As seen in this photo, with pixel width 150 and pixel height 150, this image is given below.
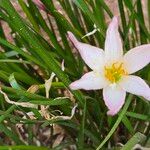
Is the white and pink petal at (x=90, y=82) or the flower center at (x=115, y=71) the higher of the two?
the white and pink petal at (x=90, y=82)

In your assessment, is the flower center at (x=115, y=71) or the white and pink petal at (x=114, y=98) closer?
the white and pink petal at (x=114, y=98)

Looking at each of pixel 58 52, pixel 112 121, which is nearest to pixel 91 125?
pixel 112 121

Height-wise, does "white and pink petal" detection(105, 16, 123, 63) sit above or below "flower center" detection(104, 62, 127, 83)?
above

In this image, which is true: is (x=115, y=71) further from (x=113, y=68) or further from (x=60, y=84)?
(x=60, y=84)

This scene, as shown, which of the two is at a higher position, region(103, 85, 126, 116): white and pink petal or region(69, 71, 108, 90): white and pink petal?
region(69, 71, 108, 90): white and pink petal

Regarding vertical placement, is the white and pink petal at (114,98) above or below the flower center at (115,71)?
below

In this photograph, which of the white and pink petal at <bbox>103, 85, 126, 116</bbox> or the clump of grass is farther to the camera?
the clump of grass

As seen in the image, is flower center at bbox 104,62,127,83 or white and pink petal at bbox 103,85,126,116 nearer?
white and pink petal at bbox 103,85,126,116
